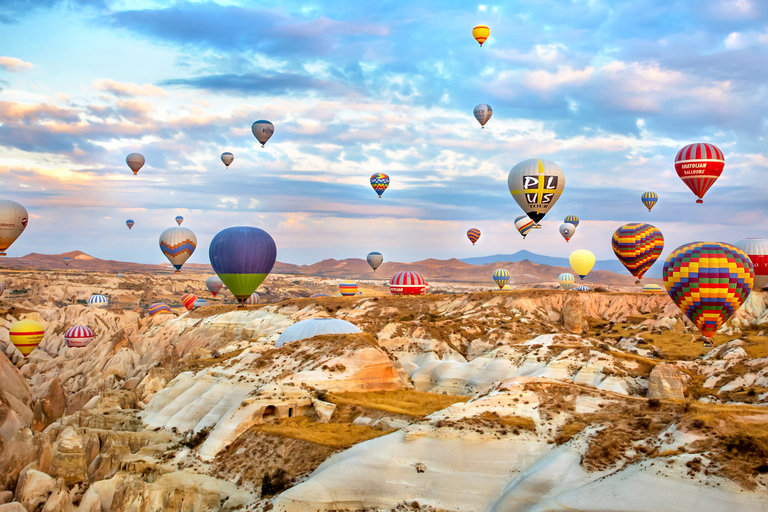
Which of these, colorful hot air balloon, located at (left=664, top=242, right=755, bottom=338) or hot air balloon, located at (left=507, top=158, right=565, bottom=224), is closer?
colorful hot air balloon, located at (left=664, top=242, right=755, bottom=338)

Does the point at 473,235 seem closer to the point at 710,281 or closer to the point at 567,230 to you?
the point at 567,230

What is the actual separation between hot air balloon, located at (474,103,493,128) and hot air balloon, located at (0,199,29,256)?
65944mm

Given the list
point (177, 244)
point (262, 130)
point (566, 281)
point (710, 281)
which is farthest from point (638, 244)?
point (177, 244)

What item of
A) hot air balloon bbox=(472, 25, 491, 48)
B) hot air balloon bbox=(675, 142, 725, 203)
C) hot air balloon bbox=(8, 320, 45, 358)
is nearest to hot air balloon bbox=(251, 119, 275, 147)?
hot air balloon bbox=(472, 25, 491, 48)

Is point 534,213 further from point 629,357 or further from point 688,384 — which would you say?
point 688,384

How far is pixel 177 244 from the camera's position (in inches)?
4341

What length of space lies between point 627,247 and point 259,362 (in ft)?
164

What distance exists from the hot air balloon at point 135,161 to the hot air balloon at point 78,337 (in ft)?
98.5

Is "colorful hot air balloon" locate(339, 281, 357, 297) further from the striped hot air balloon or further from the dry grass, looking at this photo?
the dry grass

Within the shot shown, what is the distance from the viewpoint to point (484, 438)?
31.5 metres

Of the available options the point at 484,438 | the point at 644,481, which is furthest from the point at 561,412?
the point at 644,481

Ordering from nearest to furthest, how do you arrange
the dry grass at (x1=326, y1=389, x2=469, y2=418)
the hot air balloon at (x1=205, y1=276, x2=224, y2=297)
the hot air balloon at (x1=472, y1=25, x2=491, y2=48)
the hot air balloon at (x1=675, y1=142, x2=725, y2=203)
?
the dry grass at (x1=326, y1=389, x2=469, y2=418) < the hot air balloon at (x1=675, y1=142, x2=725, y2=203) < the hot air balloon at (x1=472, y1=25, x2=491, y2=48) < the hot air balloon at (x1=205, y1=276, x2=224, y2=297)

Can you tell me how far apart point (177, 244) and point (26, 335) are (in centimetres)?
2798

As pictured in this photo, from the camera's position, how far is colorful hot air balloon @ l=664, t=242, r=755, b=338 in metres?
51.3
